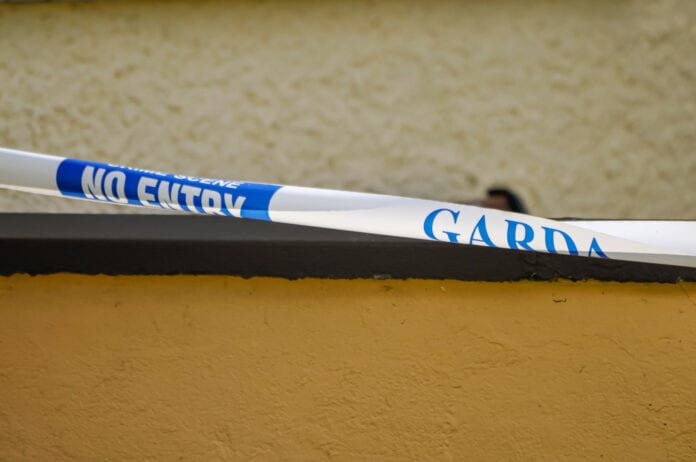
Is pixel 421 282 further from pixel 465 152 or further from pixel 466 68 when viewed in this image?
pixel 466 68

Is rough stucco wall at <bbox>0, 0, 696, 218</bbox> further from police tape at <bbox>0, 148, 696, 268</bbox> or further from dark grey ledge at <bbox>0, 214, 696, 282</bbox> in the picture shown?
police tape at <bbox>0, 148, 696, 268</bbox>

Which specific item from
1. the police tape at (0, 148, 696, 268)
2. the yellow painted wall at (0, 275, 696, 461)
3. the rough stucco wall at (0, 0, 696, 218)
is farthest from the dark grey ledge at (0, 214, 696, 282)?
the rough stucco wall at (0, 0, 696, 218)

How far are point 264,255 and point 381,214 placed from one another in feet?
1.31

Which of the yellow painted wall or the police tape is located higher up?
the police tape

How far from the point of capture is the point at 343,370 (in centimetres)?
160

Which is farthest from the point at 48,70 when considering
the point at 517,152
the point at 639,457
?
the point at 639,457

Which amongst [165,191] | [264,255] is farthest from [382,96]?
[165,191]

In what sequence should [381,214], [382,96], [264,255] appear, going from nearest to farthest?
[381,214] → [264,255] → [382,96]

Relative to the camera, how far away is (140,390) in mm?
1633

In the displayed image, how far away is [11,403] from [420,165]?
142 cm

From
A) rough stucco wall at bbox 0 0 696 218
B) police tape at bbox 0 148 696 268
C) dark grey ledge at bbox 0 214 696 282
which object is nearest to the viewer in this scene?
police tape at bbox 0 148 696 268

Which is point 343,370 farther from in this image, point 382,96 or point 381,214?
point 382,96

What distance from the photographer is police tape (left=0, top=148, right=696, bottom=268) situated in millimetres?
1317

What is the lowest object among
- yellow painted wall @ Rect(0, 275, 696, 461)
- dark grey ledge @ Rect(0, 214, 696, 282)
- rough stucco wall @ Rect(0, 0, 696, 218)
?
yellow painted wall @ Rect(0, 275, 696, 461)
